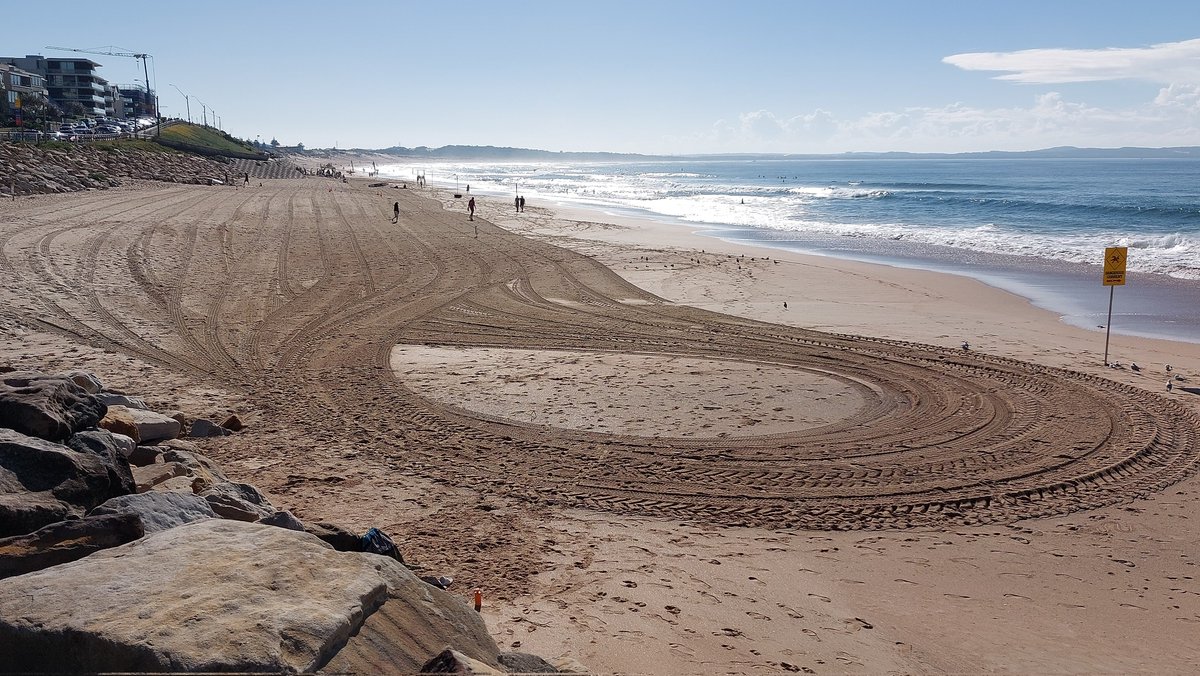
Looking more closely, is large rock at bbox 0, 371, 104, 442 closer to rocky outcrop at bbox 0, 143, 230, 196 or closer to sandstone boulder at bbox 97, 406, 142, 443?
sandstone boulder at bbox 97, 406, 142, 443

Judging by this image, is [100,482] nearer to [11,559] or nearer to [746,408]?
[11,559]

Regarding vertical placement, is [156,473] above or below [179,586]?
below

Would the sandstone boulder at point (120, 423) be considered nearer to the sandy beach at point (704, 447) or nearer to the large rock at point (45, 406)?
the large rock at point (45, 406)

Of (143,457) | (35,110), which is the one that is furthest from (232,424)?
(35,110)

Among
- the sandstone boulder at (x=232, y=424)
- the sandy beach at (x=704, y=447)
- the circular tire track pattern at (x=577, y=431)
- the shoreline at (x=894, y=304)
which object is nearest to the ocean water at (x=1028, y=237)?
the shoreline at (x=894, y=304)

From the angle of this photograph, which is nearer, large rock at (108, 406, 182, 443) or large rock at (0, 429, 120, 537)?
large rock at (0, 429, 120, 537)

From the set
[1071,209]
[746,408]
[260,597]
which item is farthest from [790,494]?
[1071,209]

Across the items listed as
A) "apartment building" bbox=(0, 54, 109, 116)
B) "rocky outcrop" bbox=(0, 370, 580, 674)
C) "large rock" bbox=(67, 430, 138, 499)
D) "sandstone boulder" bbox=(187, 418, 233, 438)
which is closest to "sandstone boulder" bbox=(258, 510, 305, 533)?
"rocky outcrop" bbox=(0, 370, 580, 674)

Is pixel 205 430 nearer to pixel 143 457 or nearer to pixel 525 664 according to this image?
pixel 143 457
